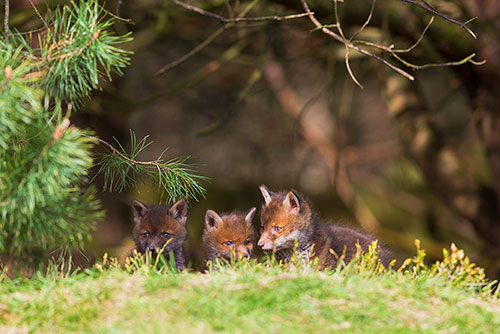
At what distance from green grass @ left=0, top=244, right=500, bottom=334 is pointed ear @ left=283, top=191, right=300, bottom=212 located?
155 cm

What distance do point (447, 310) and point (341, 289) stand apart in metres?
0.61

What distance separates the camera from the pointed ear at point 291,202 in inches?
Answer: 218

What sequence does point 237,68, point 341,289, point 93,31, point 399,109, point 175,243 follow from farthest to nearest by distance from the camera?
point 237,68 < point 399,109 < point 175,243 < point 93,31 < point 341,289

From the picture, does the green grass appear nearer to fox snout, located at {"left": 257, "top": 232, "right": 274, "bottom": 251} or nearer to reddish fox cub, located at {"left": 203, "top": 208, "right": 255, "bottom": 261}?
fox snout, located at {"left": 257, "top": 232, "right": 274, "bottom": 251}

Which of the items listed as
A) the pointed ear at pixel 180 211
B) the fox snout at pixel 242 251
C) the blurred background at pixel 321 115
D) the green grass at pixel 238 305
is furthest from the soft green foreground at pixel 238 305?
the blurred background at pixel 321 115

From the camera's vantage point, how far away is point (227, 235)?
5.77 m

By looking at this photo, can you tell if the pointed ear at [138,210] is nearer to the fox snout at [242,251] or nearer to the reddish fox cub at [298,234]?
the fox snout at [242,251]

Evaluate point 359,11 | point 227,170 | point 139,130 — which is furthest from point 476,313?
point 139,130

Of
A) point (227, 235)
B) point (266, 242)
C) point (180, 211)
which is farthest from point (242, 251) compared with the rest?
point (180, 211)

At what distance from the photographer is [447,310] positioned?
3766mm

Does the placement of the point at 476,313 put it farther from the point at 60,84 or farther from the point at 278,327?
the point at 60,84

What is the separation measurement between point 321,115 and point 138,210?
13.0 meters

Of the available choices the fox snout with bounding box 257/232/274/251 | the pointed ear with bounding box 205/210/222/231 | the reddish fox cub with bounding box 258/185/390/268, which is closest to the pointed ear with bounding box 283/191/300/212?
the reddish fox cub with bounding box 258/185/390/268

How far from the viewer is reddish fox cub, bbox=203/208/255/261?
227 inches
